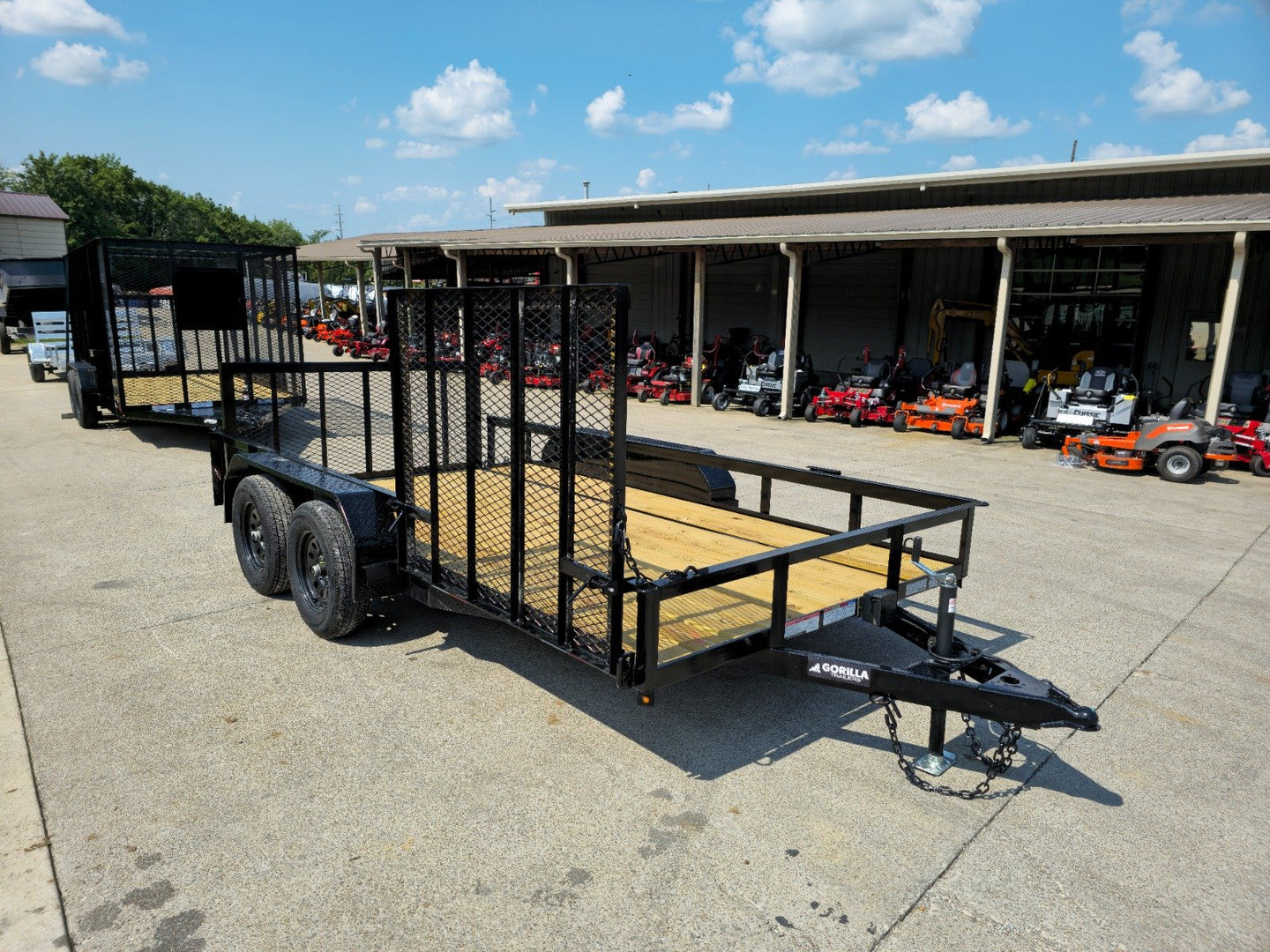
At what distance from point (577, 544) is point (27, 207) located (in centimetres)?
4993

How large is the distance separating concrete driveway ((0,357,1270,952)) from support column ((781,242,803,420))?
381 inches

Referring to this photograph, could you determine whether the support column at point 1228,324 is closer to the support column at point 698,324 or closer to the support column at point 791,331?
the support column at point 791,331

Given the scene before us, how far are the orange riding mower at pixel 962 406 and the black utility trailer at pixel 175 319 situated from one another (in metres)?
9.68

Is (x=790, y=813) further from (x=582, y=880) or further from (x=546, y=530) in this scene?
(x=546, y=530)

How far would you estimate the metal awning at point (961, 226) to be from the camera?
36.9ft

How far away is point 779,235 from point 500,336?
12502 millimetres

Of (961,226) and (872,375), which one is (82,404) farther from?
(961,226)

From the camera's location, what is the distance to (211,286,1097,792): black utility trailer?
3.09 m

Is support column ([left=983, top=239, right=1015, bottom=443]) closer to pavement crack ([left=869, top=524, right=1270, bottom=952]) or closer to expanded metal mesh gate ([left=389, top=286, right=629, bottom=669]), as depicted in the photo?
pavement crack ([left=869, top=524, right=1270, bottom=952])

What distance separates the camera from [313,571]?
4.83m

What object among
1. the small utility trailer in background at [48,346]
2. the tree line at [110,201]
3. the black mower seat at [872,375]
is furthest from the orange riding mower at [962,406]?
the tree line at [110,201]

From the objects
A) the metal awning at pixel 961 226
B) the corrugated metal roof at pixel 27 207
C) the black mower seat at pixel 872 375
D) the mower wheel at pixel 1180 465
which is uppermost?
the corrugated metal roof at pixel 27 207

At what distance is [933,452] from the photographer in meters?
12.0

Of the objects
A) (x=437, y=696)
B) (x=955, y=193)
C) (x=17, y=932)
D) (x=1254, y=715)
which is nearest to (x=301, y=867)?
(x=17, y=932)
